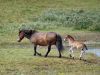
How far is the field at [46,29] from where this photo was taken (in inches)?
848

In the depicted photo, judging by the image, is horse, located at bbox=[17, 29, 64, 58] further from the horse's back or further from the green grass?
the green grass

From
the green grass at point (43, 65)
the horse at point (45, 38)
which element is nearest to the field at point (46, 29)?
the green grass at point (43, 65)

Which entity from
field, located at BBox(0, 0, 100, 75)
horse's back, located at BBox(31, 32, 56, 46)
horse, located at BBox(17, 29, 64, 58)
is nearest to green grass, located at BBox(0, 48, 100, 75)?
field, located at BBox(0, 0, 100, 75)

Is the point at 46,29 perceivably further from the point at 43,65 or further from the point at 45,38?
the point at 43,65

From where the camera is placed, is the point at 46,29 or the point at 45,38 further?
the point at 46,29

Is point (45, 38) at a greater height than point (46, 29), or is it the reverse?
point (45, 38)

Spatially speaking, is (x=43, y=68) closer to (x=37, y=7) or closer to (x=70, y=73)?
(x=70, y=73)

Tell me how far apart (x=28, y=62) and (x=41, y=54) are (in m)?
2.53

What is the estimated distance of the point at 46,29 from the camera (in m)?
35.7

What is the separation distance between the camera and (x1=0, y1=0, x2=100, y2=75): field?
70.7 feet

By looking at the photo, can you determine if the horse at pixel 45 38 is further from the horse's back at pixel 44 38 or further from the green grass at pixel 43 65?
the green grass at pixel 43 65

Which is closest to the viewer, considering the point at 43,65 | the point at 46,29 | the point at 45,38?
the point at 43,65

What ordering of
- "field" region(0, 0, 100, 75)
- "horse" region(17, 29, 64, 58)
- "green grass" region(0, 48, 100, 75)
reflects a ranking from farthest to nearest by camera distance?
"horse" region(17, 29, 64, 58)
"field" region(0, 0, 100, 75)
"green grass" region(0, 48, 100, 75)

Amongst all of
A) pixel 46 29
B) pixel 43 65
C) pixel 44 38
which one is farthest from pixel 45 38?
pixel 46 29
